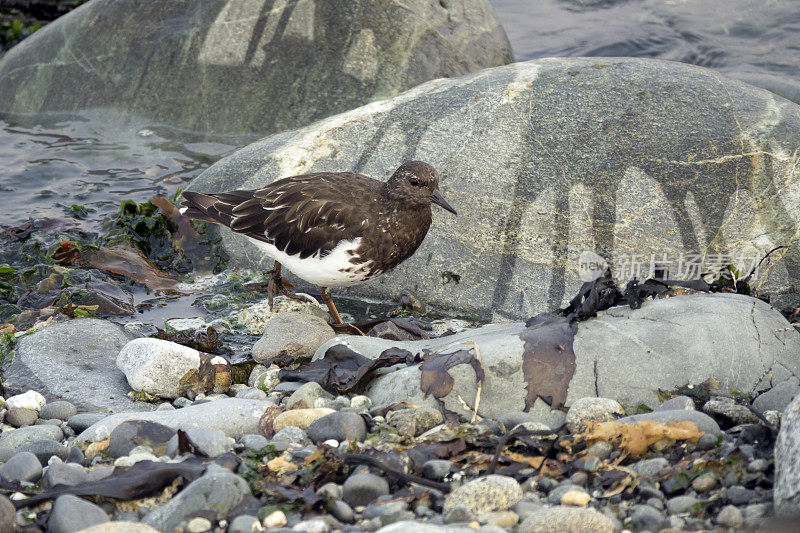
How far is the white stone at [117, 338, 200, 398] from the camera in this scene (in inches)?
185

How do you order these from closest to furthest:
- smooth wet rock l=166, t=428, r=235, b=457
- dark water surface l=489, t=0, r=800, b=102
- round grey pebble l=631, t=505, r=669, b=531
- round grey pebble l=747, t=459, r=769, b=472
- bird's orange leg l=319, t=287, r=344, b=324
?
round grey pebble l=631, t=505, r=669, b=531, round grey pebble l=747, t=459, r=769, b=472, smooth wet rock l=166, t=428, r=235, b=457, bird's orange leg l=319, t=287, r=344, b=324, dark water surface l=489, t=0, r=800, b=102

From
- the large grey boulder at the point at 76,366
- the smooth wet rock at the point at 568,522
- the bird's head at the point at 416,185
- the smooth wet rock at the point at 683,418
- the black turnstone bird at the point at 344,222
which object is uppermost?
the bird's head at the point at 416,185

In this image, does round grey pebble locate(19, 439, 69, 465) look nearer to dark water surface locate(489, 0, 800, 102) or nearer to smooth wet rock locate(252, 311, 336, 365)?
smooth wet rock locate(252, 311, 336, 365)

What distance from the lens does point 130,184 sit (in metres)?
8.58

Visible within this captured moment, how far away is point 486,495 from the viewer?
2.97 metres

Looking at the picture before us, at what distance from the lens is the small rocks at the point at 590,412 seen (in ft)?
11.9

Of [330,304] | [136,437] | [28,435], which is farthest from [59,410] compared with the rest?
[330,304]

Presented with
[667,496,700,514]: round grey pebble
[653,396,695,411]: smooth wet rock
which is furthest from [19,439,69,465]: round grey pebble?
[653,396,695,411]: smooth wet rock

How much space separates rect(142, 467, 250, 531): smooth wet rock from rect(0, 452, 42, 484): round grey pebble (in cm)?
71

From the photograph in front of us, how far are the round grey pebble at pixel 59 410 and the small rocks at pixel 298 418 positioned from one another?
122 cm

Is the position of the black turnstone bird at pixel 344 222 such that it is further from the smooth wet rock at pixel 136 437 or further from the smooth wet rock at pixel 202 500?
the smooth wet rock at pixel 202 500

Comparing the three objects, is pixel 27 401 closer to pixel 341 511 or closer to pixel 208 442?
pixel 208 442

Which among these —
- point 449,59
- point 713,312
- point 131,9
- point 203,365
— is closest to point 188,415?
point 203,365

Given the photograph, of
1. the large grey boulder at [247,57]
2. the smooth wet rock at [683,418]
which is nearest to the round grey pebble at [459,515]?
the smooth wet rock at [683,418]
